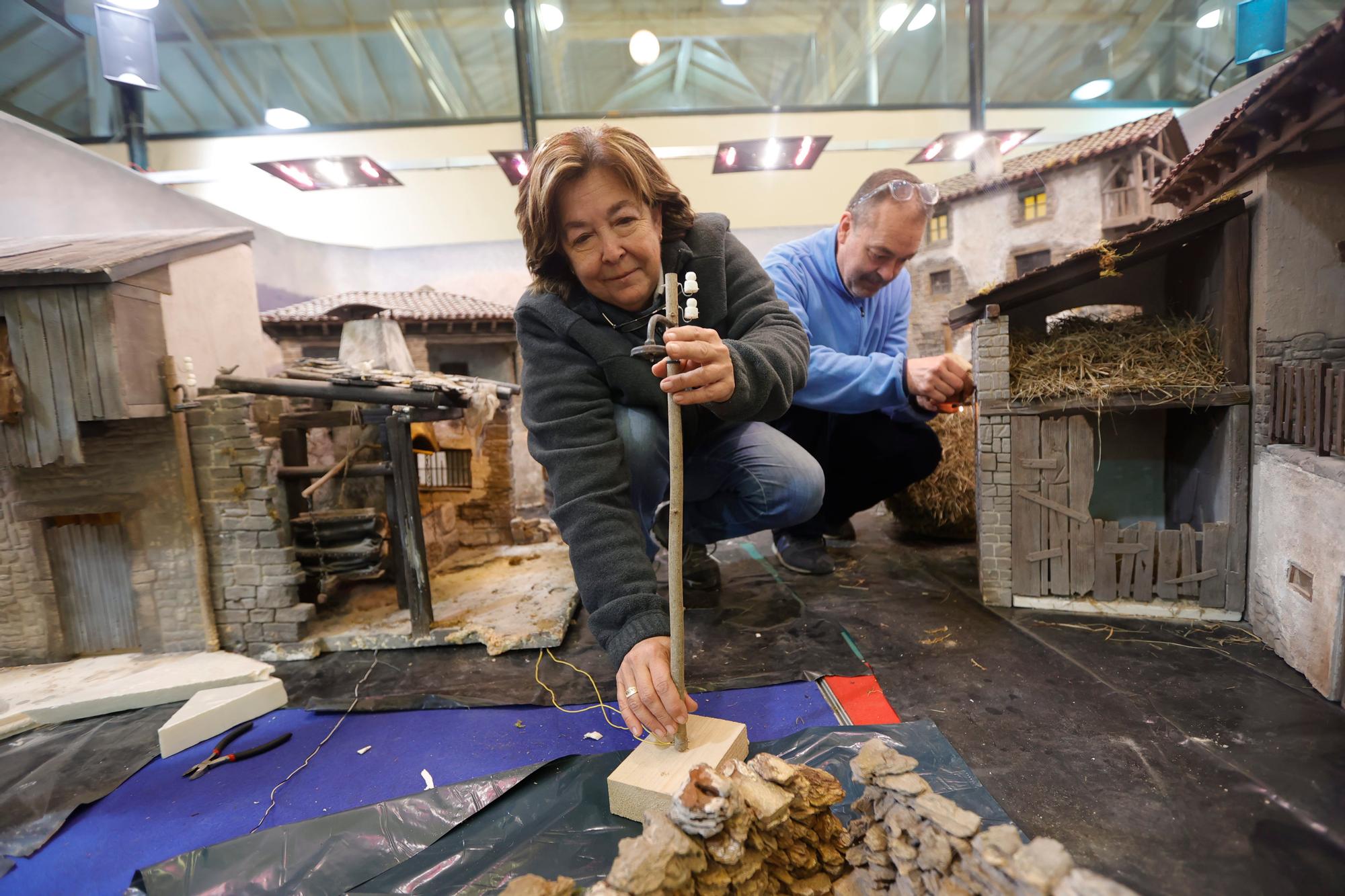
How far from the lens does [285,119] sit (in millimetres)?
5426

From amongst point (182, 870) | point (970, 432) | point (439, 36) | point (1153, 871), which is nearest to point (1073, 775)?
point (1153, 871)

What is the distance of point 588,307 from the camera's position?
2334 millimetres

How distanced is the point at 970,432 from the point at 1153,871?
147 inches

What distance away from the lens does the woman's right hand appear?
1769 millimetres

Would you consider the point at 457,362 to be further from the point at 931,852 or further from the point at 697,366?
the point at 931,852

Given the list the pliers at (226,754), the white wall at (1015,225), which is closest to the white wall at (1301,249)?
the white wall at (1015,225)

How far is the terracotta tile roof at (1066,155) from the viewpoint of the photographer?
5.58 metres

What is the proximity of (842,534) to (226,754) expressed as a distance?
4.08m

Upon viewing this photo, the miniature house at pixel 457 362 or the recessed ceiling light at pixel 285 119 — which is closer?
the recessed ceiling light at pixel 285 119

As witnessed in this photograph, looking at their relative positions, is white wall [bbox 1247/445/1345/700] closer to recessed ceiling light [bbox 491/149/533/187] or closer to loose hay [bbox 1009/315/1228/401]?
loose hay [bbox 1009/315/1228/401]

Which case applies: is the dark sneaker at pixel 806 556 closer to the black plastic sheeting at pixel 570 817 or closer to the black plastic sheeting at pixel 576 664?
the black plastic sheeting at pixel 576 664

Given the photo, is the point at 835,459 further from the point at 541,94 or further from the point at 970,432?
the point at 541,94

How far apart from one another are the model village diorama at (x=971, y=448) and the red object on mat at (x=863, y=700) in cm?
66

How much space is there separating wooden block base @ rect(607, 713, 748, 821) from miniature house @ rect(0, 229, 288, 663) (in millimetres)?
3316
